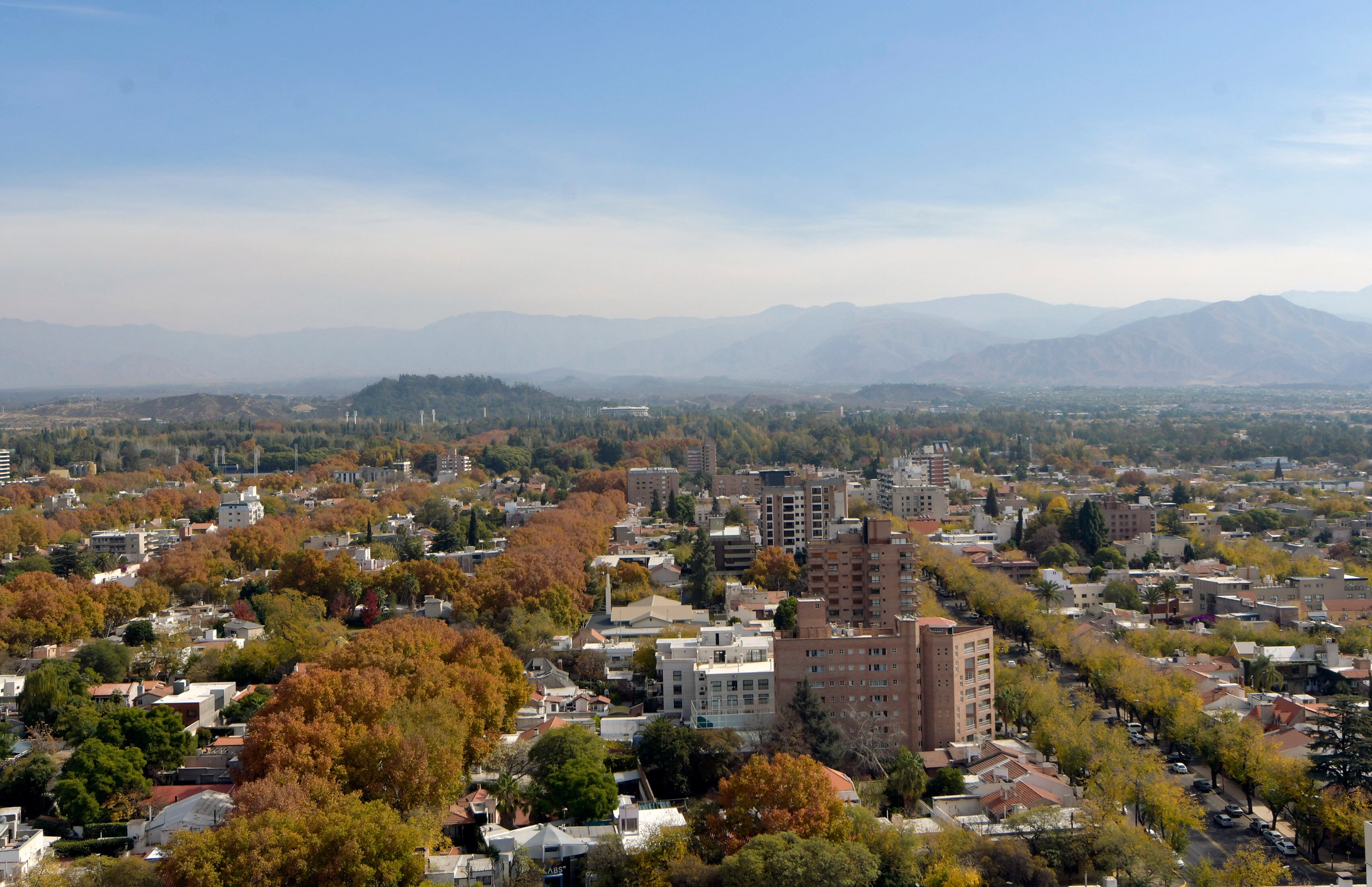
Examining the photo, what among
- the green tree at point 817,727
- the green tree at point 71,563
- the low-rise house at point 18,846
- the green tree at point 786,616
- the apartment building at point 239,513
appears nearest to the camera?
the low-rise house at point 18,846

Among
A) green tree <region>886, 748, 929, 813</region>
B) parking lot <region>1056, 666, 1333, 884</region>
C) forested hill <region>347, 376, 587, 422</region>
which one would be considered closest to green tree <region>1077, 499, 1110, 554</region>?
parking lot <region>1056, 666, 1333, 884</region>

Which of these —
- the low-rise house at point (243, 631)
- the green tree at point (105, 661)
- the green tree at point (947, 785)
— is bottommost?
the green tree at point (947, 785)

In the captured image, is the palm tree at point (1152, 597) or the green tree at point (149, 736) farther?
the palm tree at point (1152, 597)

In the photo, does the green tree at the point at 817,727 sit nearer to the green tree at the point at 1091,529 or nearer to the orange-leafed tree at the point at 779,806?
the orange-leafed tree at the point at 779,806

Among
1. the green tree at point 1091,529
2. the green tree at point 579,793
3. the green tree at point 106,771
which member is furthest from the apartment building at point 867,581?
the green tree at point 1091,529

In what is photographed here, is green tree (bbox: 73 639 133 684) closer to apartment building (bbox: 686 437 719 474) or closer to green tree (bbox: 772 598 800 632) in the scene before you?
green tree (bbox: 772 598 800 632)

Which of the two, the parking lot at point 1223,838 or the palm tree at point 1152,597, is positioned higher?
the palm tree at point 1152,597
